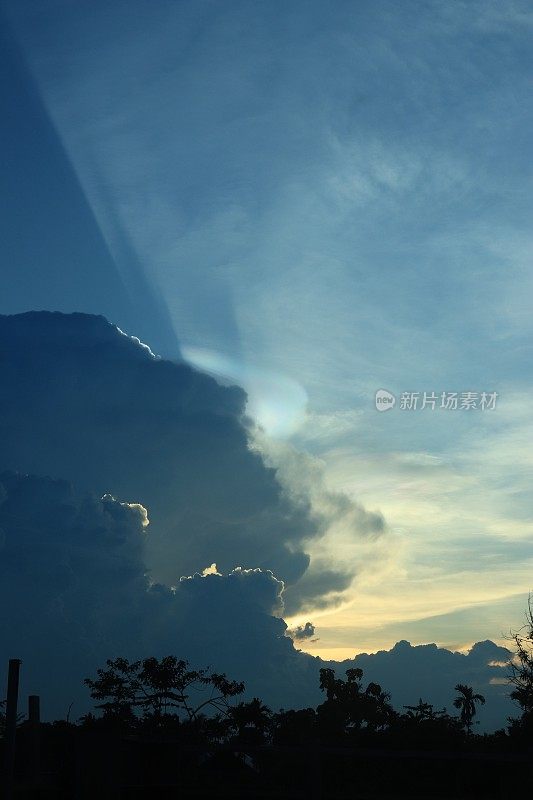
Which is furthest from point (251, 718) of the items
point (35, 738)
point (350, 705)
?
point (35, 738)

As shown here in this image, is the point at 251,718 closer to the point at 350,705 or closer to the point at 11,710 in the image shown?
the point at 350,705

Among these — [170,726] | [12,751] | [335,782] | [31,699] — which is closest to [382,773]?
[335,782]

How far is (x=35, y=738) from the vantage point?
16109 mm

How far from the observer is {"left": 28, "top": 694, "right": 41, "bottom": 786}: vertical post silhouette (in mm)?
15352

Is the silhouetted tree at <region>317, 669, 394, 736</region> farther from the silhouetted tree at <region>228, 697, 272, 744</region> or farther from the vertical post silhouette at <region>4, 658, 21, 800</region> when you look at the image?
the vertical post silhouette at <region>4, 658, 21, 800</region>

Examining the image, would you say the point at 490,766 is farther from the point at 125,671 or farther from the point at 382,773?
the point at 125,671

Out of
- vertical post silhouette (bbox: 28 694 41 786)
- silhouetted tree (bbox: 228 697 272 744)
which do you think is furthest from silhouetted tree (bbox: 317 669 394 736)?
vertical post silhouette (bbox: 28 694 41 786)

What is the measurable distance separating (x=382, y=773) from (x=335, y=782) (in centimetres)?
175

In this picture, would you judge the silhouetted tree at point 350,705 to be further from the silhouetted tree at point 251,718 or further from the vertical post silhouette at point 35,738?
the vertical post silhouette at point 35,738

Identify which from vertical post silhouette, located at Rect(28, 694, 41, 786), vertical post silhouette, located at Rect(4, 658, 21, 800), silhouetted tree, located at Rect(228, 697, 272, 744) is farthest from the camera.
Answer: silhouetted tree, located at Rect(228, 697, 272, 744)

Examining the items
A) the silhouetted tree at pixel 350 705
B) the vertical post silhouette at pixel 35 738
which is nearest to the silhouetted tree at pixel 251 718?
the silhouetted tree at pixel 350 705

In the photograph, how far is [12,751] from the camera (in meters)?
14.2

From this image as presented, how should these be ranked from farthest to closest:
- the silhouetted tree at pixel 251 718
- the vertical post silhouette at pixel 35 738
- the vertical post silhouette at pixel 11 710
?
the silhouetted tree at pixel 251 718, the vertical post silhouette at pixel 35 738, the vertical post silhouette at pixel 11 710

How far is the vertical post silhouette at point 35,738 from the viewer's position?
15352mm
